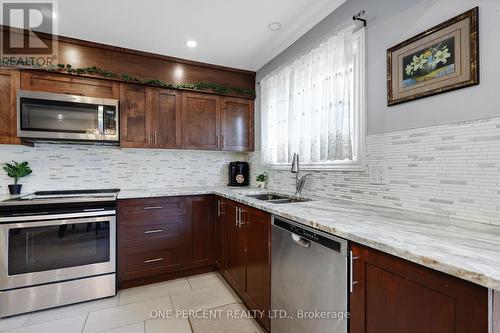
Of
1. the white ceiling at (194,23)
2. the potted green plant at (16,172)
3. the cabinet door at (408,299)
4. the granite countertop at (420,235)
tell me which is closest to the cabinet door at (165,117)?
the white ceiling at (194,23)

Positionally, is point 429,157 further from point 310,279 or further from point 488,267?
point 310,279

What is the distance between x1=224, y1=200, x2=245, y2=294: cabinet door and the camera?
2.13 metres

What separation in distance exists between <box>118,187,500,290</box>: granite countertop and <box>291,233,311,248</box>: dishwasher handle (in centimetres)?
11

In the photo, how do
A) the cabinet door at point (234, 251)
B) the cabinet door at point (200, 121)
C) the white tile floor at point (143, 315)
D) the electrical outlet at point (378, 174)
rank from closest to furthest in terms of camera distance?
the electrical outlet at point (378, 174)
the white tile floor at point (143, 315)
the cabinet door at point (234, 251)
the cabinet door at point (200, 121)

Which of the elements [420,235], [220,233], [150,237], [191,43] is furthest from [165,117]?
[420,235]

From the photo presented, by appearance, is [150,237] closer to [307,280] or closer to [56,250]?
[56,250]

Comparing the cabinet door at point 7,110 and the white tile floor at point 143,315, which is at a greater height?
the cabinet door at point 7,110

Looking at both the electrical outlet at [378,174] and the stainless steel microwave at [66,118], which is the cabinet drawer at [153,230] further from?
the electrical outlet at [378,174]

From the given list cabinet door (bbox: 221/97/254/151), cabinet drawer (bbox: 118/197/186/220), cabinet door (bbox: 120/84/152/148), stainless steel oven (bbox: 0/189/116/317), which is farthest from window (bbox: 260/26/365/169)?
stainless steel oven (bbox: 0/189/116/317)

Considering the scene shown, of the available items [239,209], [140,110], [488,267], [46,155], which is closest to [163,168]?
[140,110]

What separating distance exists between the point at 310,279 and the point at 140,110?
244cm

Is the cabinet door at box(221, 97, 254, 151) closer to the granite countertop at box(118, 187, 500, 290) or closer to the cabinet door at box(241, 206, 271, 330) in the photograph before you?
the cabinet door at box(241, 206, 271, 330)

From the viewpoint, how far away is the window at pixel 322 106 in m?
1.79

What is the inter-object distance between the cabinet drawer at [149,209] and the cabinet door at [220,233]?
376 millimetres
